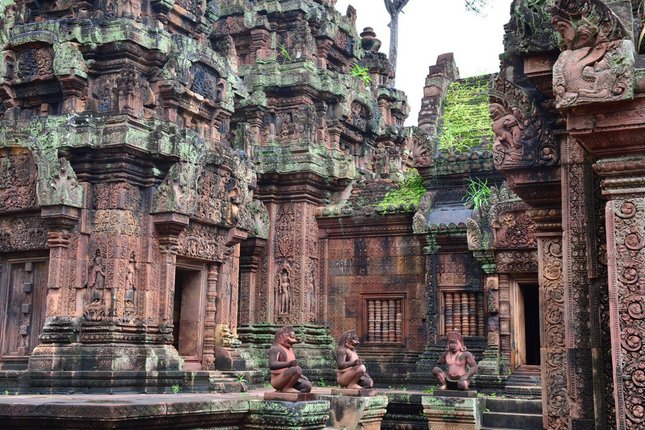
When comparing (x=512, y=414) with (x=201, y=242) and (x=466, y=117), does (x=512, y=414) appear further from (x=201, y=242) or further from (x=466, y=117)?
(x=466, y=117)

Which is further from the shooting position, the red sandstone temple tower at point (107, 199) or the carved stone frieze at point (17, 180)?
the carved stone frieze at point (17, 180)

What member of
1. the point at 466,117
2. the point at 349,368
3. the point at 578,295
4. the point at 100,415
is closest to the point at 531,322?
the point at 349,368

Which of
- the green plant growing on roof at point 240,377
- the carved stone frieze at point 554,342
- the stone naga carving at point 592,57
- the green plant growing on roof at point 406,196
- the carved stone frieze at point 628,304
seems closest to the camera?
the carved stone frieze at point 628,304

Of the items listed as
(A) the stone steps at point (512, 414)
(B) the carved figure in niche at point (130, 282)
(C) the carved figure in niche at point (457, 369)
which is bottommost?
(A) the stone steps at point (512, 414)

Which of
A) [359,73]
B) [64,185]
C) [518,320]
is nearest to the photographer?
[64,185]

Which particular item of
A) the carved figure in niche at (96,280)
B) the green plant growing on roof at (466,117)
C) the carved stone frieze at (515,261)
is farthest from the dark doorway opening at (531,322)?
the carved figure in niche at (96,280)

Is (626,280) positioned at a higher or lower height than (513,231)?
lower

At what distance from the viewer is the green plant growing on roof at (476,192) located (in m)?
15.7

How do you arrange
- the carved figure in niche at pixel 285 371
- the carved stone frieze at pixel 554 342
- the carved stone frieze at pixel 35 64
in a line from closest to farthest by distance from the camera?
the carved stone frieze at pixel 554 342 < the carved figure in niche at pixel 285 371 < the carved stone frieze at pixel 35 64

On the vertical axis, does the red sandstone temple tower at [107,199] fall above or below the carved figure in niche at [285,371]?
above

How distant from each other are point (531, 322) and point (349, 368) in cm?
455

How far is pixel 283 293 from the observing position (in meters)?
17.4

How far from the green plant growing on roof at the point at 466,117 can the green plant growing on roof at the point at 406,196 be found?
3.30 ft

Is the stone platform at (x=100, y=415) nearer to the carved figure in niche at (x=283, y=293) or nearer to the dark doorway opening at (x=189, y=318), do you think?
the dark doorway opening at (x=189, y=318)
